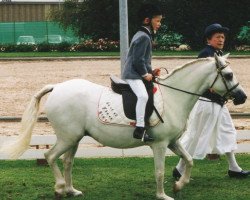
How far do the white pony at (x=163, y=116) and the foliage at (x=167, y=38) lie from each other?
4086 centimetres

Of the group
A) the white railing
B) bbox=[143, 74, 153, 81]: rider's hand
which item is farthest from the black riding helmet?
the white railing

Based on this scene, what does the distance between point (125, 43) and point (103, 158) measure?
2.27 metres

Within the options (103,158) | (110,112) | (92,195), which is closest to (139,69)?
(110,112)

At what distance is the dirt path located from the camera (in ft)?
54.7

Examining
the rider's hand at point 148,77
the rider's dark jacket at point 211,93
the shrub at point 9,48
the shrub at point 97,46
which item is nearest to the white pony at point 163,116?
the rider's hand at point 148,77

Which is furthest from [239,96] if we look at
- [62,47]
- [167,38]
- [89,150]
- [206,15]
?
[167,38]

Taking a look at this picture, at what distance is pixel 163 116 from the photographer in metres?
7.82

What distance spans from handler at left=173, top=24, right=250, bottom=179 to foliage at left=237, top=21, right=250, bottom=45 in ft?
131

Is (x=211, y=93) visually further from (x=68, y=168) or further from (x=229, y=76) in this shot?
(x=68, y=168)

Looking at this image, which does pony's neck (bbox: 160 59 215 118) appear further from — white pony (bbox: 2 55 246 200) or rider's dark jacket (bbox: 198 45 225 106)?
rider's dark jacket (bbox: 198 45 225 106)

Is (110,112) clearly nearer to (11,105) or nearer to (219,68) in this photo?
(219,68)

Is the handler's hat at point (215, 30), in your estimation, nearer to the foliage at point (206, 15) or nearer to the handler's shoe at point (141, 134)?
the handler's shoe at point (141, 134)

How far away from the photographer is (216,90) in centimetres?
807

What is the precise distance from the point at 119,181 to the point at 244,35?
42358mm
